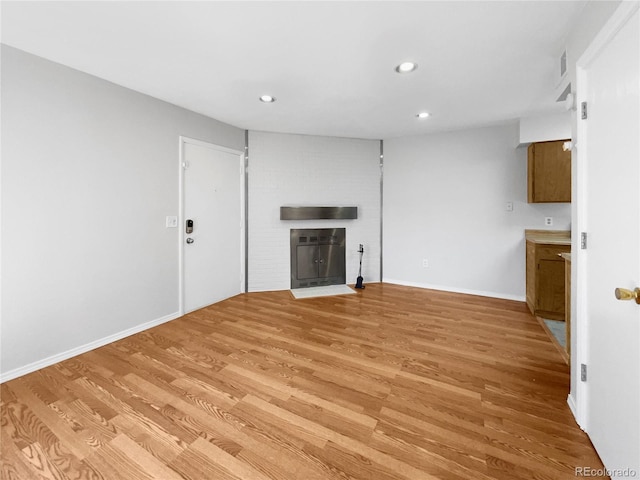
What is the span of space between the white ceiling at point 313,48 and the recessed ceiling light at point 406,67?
0.21ft

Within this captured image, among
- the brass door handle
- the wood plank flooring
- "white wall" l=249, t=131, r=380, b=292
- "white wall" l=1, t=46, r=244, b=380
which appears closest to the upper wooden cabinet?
the wood plank flooring

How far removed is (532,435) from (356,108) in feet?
10.6

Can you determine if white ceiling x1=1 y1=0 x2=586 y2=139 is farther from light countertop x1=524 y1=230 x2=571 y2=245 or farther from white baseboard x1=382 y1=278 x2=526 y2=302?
white baseboard x1=382 y1=278 x2=526 y2=302

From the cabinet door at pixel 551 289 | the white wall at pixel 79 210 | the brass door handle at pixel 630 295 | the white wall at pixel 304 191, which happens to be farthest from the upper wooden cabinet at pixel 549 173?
the white wall at pixel 79 210

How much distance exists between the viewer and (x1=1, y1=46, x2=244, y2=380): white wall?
204 cm

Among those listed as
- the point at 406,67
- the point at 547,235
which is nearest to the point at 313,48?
the point at 406,67

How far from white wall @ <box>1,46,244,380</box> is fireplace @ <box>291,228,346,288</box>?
5.94 feet

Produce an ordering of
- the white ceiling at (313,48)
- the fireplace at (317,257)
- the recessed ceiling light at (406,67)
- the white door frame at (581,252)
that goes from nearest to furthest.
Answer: the white door frame at (581,252)
the white ceiling at (313,48)
the recessed ceiling light at (406,67)
the fireplace at (317,257)

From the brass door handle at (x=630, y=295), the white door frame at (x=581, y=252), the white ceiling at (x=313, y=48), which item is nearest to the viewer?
the brass door handle at (x=630, y=295)

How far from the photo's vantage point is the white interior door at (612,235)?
43.0 inches

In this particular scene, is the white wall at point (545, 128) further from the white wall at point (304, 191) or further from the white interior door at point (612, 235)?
the white interior door at point (612, 235)

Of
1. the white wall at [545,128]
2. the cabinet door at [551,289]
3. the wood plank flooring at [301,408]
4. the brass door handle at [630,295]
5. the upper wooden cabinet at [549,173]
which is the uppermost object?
the white wall at [545,128]

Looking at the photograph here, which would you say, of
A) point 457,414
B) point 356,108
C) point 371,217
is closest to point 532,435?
point 457,414

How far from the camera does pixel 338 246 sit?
15.3 feet
